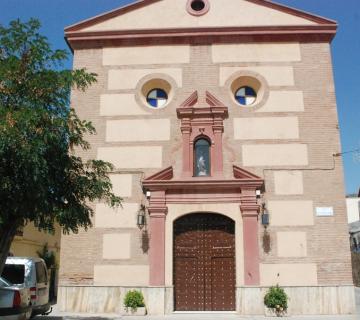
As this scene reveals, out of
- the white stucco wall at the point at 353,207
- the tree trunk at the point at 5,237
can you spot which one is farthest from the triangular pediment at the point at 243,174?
the white stucco wall at the point at 353,207

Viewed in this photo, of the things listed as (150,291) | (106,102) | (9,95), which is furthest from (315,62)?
(9,95)

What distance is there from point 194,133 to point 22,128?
691 centimetres

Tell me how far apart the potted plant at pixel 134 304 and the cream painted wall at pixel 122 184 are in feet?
9.28

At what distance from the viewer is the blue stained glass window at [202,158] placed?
1527 cm

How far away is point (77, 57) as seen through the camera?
16375mm

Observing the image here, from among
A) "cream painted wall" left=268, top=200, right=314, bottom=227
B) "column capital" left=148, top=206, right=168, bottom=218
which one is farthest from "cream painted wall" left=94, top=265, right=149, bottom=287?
"cream painted wall" left=268, top=200, right=314, bottom=227

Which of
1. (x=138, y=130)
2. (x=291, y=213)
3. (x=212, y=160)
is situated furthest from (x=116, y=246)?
(x=291, y=213)

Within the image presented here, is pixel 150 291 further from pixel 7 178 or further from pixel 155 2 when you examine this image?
pixel 155 2

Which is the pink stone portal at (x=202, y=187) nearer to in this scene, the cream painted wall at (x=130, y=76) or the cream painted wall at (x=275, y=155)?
the cream painted wall at (x=275, y=155)

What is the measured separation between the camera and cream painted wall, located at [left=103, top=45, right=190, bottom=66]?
16.1 m

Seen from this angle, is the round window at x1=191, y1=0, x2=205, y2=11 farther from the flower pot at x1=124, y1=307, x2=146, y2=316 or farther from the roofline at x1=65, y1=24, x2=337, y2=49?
the flower pot at x1=124, y1=307, x2=146, y2=316

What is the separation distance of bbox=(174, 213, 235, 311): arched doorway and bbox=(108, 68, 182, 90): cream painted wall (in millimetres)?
4399

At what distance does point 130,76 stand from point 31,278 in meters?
6.85

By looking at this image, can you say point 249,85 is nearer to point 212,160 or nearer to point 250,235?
point 212,160
